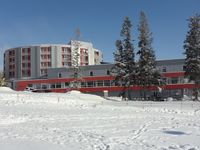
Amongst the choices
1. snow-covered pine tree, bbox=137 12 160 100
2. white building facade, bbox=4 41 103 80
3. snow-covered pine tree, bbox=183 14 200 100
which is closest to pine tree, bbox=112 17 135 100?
snow-covered pine tree, bbox=137 12 160 100

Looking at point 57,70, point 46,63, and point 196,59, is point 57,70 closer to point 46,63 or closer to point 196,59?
point 46,63

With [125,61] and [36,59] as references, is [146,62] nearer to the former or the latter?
[125,61]

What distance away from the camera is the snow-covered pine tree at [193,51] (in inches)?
2427

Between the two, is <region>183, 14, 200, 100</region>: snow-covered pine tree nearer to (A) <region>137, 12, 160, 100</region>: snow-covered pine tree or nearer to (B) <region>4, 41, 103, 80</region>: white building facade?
(A) <region>137, 12, 160, 100</region>: snow-covered pine tree

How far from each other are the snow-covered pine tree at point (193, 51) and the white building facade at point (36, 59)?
264 ft

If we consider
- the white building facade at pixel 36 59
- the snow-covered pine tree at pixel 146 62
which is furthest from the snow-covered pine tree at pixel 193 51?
the white building facade at pixel 36 59

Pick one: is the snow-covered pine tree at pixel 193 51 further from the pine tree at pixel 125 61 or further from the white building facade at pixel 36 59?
the white building facade at pixel 36 59

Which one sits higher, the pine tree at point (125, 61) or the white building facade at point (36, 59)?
the white building facade at point (36, 59)

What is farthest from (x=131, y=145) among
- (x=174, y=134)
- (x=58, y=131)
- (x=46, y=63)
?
(x=46, y=63)

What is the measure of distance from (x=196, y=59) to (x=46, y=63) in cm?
8915

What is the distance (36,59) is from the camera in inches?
5650

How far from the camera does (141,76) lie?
63938mm

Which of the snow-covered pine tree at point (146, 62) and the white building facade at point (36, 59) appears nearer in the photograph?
the snow-covered pine tree at point (146, 62)

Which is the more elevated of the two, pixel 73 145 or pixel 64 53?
pixel 64 53
